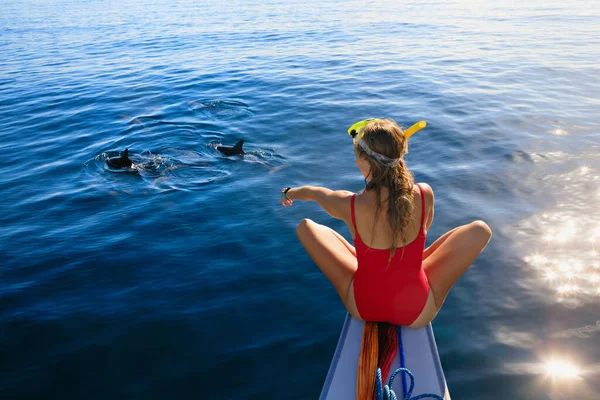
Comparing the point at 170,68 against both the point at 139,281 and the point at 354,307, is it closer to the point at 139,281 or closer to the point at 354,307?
the point at 139,281

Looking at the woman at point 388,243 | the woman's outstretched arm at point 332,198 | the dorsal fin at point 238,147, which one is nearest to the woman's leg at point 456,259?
the woman at point 388,243

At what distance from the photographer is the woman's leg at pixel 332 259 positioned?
4523mm

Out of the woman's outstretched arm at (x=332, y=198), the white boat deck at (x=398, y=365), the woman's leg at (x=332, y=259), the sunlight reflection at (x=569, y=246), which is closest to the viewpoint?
the white boat deck at (x=398, y=365)

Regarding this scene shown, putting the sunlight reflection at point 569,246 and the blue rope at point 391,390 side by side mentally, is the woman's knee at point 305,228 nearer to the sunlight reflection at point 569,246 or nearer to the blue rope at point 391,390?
the blue rope at point 391,390

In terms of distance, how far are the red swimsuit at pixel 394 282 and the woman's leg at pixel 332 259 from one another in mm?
199

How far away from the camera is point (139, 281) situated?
6.22 meters

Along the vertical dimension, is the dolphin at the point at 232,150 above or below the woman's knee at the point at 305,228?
below

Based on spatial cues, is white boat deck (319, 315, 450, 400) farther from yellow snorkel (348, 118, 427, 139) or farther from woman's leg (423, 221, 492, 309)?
yellow snorkel (348, 118, 427, 139)

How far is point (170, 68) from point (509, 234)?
1701 centimetres

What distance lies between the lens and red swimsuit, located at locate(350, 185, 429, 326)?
416 cm

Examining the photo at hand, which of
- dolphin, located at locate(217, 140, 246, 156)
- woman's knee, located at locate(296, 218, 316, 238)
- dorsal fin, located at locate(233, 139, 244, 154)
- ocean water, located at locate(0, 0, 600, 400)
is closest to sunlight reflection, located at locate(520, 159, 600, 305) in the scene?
ocean water, located at locate(0, 0, 600, 400)

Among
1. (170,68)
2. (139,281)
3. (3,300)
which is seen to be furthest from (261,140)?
(170,68)

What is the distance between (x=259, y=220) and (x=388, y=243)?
151 inches

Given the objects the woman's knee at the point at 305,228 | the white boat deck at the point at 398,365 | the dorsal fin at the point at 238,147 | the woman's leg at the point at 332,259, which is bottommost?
the dorsal fin at the point at 238,147
